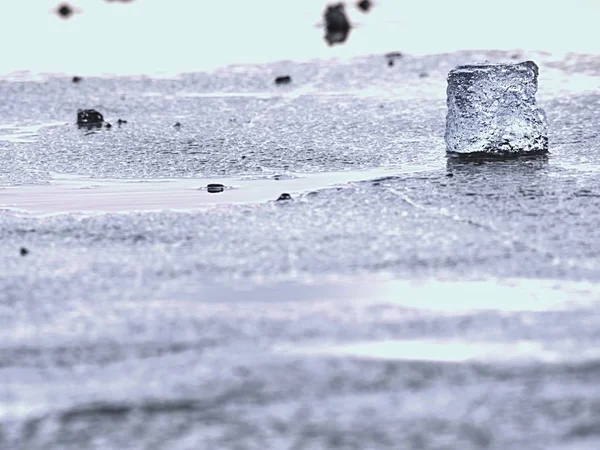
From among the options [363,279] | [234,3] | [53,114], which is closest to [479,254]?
[363,279]

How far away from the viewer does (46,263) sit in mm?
5633

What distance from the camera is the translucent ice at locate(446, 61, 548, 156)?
8172 millimetres

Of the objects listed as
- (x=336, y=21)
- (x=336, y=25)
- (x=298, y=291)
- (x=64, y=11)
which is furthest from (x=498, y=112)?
(x=64, y=11)

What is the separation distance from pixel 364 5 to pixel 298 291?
1928cm

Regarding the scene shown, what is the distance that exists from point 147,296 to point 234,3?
62.6 feet

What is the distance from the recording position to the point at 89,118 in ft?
33.7

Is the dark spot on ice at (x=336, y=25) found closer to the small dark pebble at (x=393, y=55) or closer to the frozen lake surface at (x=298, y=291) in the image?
the small dark pebble at (x=393, y=55)

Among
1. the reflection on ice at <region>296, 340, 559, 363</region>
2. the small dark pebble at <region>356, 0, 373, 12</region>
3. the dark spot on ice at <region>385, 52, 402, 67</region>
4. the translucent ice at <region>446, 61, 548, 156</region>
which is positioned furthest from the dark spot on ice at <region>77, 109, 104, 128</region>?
the small dark pebble at <region>356, 0, 373, 12</region>

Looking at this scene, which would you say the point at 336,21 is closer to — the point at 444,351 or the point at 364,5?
the point at 364,5

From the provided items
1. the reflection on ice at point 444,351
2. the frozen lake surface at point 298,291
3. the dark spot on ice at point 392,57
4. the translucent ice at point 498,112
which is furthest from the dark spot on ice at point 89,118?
the reflection on ice at point 444,351

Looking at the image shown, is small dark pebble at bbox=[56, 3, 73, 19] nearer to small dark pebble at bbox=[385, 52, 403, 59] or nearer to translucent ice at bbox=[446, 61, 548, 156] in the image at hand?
small dark pebble at bbox=[385, 52, 403, 59]

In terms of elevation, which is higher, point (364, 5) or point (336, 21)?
point (364, 5)

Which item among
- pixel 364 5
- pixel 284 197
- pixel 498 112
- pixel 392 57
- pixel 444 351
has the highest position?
pixel 364 5

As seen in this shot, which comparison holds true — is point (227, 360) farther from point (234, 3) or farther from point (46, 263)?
point (234, 3)
